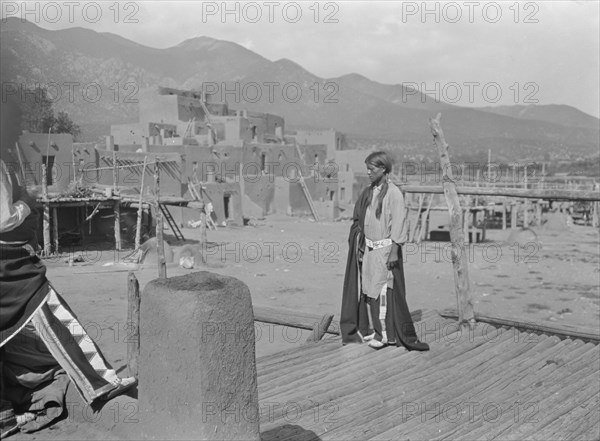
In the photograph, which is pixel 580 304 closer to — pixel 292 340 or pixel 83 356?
pixel 292 340

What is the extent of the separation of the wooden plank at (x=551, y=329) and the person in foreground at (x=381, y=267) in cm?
135

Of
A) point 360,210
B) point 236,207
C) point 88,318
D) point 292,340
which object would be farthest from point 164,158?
point 360,210

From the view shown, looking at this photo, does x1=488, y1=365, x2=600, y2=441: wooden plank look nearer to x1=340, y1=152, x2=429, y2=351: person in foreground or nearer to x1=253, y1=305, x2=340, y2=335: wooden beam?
x1=340, y1=152, x2=429, y2=351: person in foreground

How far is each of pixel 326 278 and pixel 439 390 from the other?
35.2 ft

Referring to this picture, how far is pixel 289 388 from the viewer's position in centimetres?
471

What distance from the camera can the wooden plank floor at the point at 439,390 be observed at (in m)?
4.10

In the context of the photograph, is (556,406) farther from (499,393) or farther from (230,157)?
(230,157)

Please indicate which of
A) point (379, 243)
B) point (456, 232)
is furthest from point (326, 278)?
point (379, 243)

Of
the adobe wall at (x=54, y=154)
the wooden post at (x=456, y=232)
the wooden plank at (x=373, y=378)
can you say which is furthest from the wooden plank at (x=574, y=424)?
the adobe wall at (x=54, y=154)

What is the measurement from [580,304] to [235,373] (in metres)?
11.8

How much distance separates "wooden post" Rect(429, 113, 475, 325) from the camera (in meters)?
6.42

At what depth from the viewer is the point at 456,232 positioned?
6512mm

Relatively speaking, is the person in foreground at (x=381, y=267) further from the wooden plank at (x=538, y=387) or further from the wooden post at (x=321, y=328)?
the wooden plank at (x=538, y=387)

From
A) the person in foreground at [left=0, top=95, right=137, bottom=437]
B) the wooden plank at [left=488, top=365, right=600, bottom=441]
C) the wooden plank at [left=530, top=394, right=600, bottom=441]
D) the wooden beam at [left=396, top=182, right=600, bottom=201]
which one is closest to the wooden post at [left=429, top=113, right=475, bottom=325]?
the wooden beam at [left=396, top=182, right=600, bottom=201]
